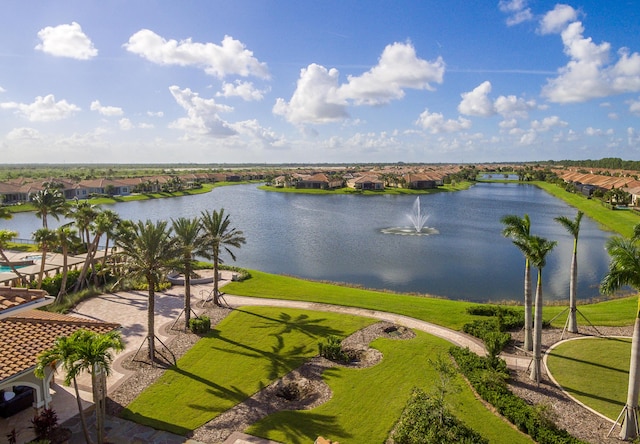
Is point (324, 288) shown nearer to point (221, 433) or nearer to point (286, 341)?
point (286, 341)

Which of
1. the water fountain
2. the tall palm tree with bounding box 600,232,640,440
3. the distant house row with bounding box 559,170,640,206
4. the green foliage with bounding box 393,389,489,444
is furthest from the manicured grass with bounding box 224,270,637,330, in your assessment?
the distant house row with bounding box 559,170,640,206

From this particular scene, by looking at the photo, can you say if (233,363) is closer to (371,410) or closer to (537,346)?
(371,410)

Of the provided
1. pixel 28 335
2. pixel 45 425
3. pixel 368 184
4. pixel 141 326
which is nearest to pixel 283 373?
pixel 45 425

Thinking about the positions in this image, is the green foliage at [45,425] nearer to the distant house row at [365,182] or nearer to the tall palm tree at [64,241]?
the tall palm tree at [64,241]

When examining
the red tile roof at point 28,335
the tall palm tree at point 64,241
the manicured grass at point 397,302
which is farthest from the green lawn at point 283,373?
the tall palm tree at point 64,241

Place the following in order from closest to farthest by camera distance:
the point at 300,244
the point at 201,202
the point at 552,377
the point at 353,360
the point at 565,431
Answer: the point at 565,431 → the point at 552,377 → the point at 353,360 → the point at 300,244 → the point at 201,202

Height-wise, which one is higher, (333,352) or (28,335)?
(28,335)

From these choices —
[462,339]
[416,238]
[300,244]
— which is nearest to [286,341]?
[462,339]
